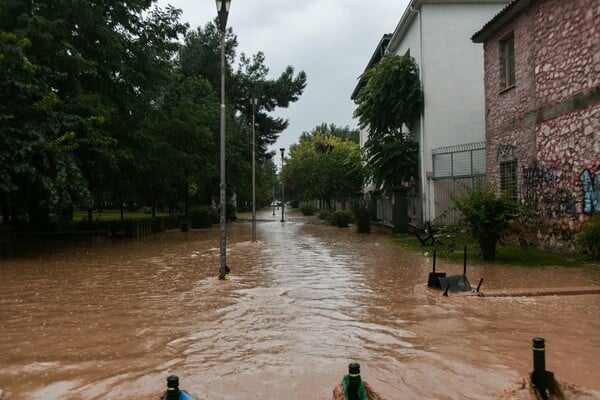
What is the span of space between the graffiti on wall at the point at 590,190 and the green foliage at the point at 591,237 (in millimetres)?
311

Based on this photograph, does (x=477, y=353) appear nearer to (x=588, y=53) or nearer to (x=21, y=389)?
(x=21, y=389)

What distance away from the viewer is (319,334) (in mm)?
6297

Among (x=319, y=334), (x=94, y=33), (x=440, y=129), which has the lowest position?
(x=319, y=334)

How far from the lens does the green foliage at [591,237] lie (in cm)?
1138

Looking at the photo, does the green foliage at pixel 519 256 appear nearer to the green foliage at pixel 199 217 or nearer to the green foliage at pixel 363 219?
the green foliage at pixel 363 219

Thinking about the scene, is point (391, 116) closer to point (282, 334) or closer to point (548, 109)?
point (548, 109)

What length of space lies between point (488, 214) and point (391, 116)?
1203 cm

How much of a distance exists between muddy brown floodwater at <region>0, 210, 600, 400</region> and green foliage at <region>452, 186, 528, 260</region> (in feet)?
3.41

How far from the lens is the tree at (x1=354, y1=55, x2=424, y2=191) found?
2272 cm

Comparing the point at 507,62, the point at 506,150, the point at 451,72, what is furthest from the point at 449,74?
the point at 506,150

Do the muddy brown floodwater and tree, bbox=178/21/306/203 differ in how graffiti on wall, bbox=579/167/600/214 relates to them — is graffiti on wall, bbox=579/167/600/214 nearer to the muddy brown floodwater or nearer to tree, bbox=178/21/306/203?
the muddy brown floodwater

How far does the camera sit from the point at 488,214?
12.0m

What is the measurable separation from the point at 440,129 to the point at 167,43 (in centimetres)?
1230

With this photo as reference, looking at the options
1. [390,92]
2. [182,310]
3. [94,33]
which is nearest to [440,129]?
[390,92]
